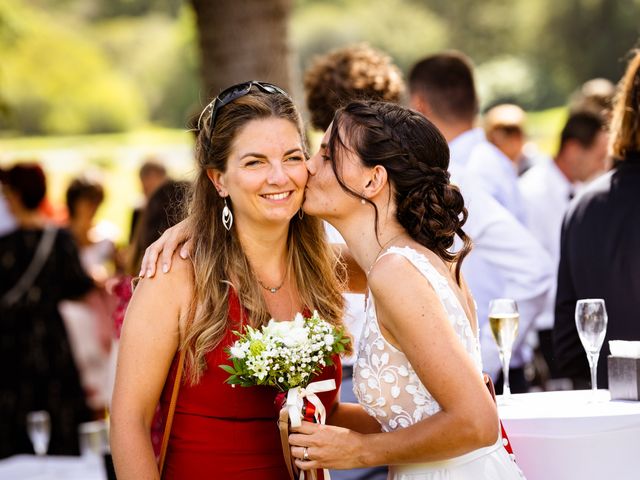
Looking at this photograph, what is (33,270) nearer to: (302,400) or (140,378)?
(140,378)

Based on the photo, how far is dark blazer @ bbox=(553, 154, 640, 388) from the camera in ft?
14.0

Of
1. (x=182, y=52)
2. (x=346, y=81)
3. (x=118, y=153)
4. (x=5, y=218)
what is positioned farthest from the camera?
(x=182, y=52)

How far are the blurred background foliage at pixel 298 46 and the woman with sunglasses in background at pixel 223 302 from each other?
18.4 m

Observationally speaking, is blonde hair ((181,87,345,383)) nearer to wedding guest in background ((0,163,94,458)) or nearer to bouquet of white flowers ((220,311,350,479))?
bouquet of white flowers ((220,311,350,479))

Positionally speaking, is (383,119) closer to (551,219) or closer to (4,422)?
(551,219)

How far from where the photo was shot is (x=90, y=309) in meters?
8.26

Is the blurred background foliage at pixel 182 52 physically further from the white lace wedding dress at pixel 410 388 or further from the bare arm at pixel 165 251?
the white lace wedding dress at pixel 410 388

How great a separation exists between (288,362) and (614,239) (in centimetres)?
206

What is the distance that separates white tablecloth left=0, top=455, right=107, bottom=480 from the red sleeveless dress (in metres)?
1.73

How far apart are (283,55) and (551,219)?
250 centimetres

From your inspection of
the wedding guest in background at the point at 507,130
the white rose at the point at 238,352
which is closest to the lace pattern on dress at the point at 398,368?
the white rose at the point at 238,352

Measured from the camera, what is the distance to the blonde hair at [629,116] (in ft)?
14.0

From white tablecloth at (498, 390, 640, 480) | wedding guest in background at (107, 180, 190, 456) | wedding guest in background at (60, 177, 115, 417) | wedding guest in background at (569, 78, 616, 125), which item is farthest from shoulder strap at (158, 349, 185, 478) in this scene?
wedding guest in background at (569, 78, 616, 125)

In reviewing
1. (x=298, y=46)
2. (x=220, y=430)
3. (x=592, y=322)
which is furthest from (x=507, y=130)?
(x=298, y=46)
